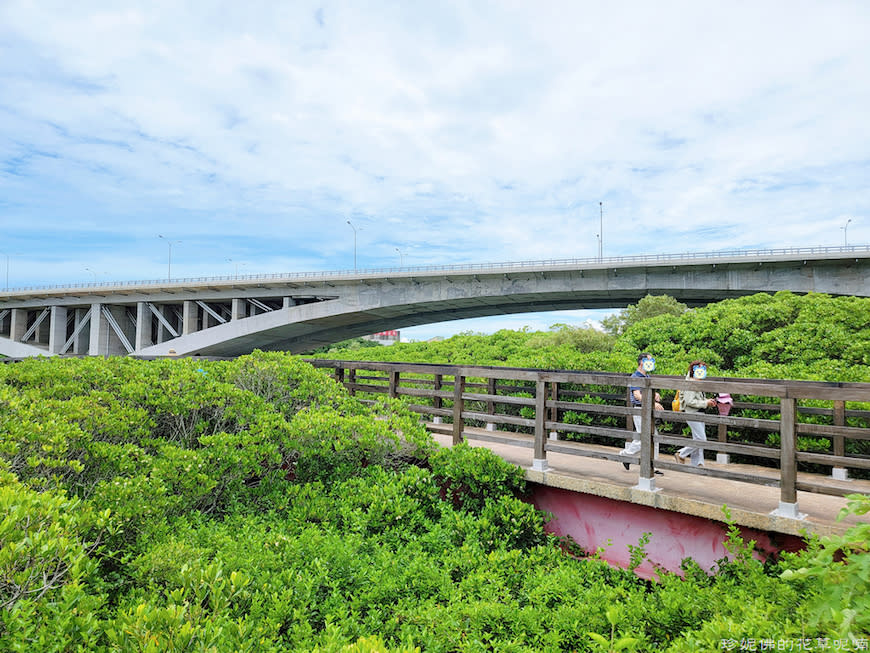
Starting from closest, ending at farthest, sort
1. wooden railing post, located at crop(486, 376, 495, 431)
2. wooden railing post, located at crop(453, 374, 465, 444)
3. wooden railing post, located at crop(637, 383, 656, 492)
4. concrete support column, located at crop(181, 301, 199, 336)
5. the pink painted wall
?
the pink painted wall
wooden railing post, located at crop(637, 383, 656, 492)
wooden railing post, located at crop(453, 374, 465, 444)
wooden railing post, located at crop(486, 376, 495, 431)
concrete support column, located at crop(181, 301, 199, 336)

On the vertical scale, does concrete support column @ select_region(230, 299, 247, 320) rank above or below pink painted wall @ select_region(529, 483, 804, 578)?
above

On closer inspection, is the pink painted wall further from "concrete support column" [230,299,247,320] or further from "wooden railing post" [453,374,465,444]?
"concrete support column" [230,299,247,320]

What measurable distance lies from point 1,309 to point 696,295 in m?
53.0

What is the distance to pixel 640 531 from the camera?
16.8 ft

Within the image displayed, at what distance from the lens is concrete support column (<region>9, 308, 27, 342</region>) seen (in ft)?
138

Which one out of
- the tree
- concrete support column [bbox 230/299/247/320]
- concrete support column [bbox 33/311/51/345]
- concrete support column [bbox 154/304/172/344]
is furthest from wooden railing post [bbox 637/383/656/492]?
concrete support column [bbox 33/311/51/345]

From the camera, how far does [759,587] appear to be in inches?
144

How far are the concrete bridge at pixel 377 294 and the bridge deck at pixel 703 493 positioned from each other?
69.5 feet

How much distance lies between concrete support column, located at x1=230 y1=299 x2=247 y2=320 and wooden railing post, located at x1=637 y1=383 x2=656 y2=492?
33176 mm

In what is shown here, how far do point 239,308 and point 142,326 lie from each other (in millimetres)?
8033

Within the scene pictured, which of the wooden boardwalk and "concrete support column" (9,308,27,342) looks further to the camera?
"concrete support column" (9,308,27,342)

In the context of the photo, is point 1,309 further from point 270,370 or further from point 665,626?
point 665,626

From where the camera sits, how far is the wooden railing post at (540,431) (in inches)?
232

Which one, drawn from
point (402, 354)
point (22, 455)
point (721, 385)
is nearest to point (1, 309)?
point (402, 354)
